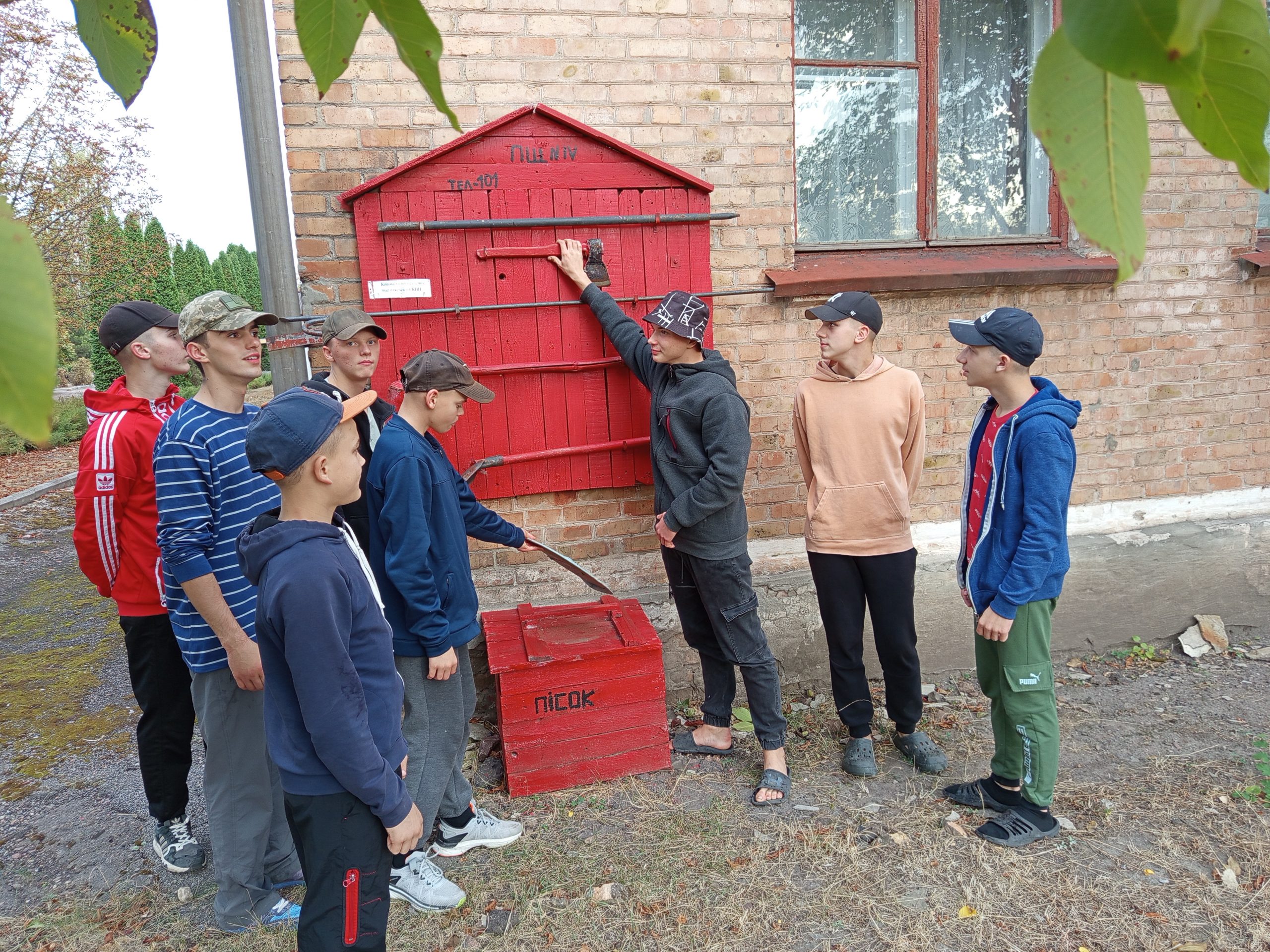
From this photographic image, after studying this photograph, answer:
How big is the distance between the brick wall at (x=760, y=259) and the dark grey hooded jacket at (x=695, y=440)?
57cm

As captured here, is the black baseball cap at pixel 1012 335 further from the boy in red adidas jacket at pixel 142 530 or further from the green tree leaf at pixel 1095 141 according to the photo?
the boy in red adidas jacket at pixel 142 530

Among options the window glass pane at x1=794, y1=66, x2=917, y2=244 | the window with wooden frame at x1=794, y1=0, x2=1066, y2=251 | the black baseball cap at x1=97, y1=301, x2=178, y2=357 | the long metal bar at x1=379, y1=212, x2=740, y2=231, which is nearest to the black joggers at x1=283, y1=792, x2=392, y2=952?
the black baseball cap at x1=97, y1=301, x2=178, y2=357

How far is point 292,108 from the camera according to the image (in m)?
3.40

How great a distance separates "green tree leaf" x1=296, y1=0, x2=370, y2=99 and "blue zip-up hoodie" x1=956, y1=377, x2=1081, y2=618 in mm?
2690

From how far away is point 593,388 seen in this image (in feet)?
12.6

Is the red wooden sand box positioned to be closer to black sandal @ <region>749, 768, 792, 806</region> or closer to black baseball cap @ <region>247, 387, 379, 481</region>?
black sandal @ <region>749, 768, 792, 806</region>

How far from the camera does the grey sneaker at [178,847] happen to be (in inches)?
118

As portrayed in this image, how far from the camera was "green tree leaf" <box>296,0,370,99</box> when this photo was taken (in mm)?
643

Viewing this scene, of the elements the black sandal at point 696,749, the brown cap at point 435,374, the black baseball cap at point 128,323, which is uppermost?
the black baseball cap at point 128,323

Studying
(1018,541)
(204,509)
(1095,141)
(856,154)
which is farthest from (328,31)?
(856,154)

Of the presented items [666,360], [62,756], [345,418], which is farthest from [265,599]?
[62,756]

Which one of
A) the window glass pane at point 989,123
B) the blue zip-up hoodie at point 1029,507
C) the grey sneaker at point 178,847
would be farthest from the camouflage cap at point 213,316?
the window glass pane at point 989,123

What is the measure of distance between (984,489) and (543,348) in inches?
76.6

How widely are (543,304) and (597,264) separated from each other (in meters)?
0.31
